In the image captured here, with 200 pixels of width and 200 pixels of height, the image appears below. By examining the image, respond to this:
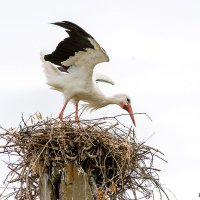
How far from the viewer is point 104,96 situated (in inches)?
319

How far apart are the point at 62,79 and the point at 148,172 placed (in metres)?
2.75

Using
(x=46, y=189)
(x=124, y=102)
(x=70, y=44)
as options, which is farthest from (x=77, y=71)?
(x=46, y=189)

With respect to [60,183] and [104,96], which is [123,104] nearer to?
[104,96]

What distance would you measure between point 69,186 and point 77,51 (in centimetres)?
315

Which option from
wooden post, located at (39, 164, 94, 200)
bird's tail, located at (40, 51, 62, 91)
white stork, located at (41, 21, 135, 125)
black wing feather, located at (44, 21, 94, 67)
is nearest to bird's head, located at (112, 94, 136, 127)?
white stork, located at (41, 21, 135, 125)

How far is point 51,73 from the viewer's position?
7.94 meters

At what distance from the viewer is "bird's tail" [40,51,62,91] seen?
7.89 meters

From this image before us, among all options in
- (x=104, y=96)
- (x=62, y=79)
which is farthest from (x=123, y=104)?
(x=62, y=79)

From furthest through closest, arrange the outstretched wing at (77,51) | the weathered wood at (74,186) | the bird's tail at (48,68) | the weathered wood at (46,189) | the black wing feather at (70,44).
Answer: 1. the bird's tail at (48,68)
2. the outstretched wing at (77,51)
3. the black wing feather at (70,44)
4. the weathered wood at (46,189)
5. the weathered wood at (74,186)

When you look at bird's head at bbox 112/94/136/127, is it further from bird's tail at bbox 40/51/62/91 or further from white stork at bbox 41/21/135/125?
bird's tail at bbox 40/51/62/91

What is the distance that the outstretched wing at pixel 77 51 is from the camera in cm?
681

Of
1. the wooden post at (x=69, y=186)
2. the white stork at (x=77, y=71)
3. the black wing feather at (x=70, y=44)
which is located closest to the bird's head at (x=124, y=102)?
the white stork at (x=77, y=71)

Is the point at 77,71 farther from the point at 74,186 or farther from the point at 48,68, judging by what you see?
the point at 74,186

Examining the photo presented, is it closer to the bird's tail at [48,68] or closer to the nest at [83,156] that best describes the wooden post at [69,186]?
the nest at [83,156]
